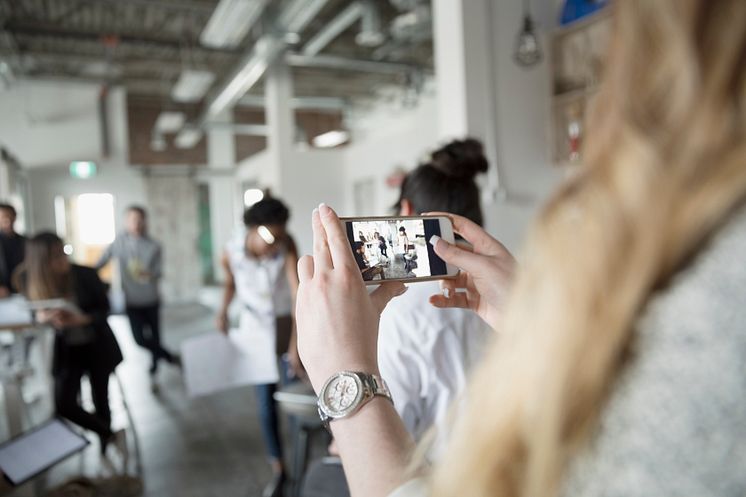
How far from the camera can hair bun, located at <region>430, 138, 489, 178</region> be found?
1.44 meters

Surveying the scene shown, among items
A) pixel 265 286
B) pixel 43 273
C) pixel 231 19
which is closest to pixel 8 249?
pixel 43 273

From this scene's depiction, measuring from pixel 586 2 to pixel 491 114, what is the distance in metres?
0.87

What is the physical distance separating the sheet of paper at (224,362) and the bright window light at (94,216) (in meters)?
8.81

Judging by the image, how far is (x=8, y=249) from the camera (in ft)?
13.5

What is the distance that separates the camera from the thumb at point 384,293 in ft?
2.21

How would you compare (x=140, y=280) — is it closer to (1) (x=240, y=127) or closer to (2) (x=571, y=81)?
(2) (x=571, y=81)

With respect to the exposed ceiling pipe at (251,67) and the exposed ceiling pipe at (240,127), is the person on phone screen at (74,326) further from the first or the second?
the exposed ceiling pipe at (240,127)

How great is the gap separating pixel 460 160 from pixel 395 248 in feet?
2.65

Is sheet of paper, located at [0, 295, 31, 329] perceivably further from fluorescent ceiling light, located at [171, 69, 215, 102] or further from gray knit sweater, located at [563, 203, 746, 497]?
fluorescent ceiling light, located at [171, 69, 215, 102]

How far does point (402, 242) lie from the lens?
0.76m

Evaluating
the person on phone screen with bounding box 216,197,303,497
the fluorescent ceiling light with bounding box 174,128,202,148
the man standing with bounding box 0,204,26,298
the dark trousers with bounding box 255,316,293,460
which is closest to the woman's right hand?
the person on phone screen with bounding box 216,197,303,497

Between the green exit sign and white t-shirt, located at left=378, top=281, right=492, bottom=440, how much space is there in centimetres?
992

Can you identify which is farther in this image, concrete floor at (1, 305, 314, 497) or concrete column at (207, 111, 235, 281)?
concrete column at (207, 111, 235, 281)

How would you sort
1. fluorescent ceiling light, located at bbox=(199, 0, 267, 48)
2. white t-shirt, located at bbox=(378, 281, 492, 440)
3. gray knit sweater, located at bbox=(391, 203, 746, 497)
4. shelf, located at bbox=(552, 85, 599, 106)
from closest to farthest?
gray knit sweater, located at bbox=(391, 203, 746, 497) → white t-shirt, located at bbox=(378, 281, 492, 440) → shelf, located at bbox=(552, 85, 599, 106) → fluorescent ceiling light, located at bbox=(199, 0, 267, 48)
